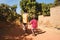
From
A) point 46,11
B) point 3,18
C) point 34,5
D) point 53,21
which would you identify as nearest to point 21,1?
point 34,5

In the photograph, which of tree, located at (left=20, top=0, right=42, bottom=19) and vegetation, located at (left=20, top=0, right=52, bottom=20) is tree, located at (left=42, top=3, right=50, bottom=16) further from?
tree, located at (left=20, top=0, right=42, bottom=19)

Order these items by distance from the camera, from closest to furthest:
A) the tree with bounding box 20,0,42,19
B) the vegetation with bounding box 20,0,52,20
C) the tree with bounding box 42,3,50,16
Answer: the tree with bounding box 42,3,50,16 → the vegetation with bounding box 20,0,52,20 → the tree with bounding box 20,0,42,19

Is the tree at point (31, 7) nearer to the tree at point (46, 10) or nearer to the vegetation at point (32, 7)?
the vegetation at point (32, 7)

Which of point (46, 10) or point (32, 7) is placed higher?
point (32, 7)

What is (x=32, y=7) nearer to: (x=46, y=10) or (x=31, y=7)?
(x=31, y=7)

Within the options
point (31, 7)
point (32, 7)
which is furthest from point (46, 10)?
point (31, 7)

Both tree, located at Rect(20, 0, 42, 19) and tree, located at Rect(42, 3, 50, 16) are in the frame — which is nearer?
tree, located at Rect(42, 3, 50, 16)

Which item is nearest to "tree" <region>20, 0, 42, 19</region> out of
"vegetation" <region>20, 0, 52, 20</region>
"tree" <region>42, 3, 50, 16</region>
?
"vegetation" <region>20, 0, 52, 20</region>

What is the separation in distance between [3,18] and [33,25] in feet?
41.0

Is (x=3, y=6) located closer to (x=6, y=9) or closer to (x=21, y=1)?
(x=6, y=9)

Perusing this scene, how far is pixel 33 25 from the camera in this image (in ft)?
42.7

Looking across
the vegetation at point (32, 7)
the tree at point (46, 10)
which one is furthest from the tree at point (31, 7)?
the tree at point (46, 10)

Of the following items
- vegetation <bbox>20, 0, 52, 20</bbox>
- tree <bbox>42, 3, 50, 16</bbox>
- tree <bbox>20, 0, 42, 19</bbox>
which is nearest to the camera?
tree <bbox>42, 3, 50, 16</bbox>

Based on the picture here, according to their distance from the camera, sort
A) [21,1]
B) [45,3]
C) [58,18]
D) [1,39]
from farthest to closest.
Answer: [21,1] → [45,3] → [58,18] → [1,39]
